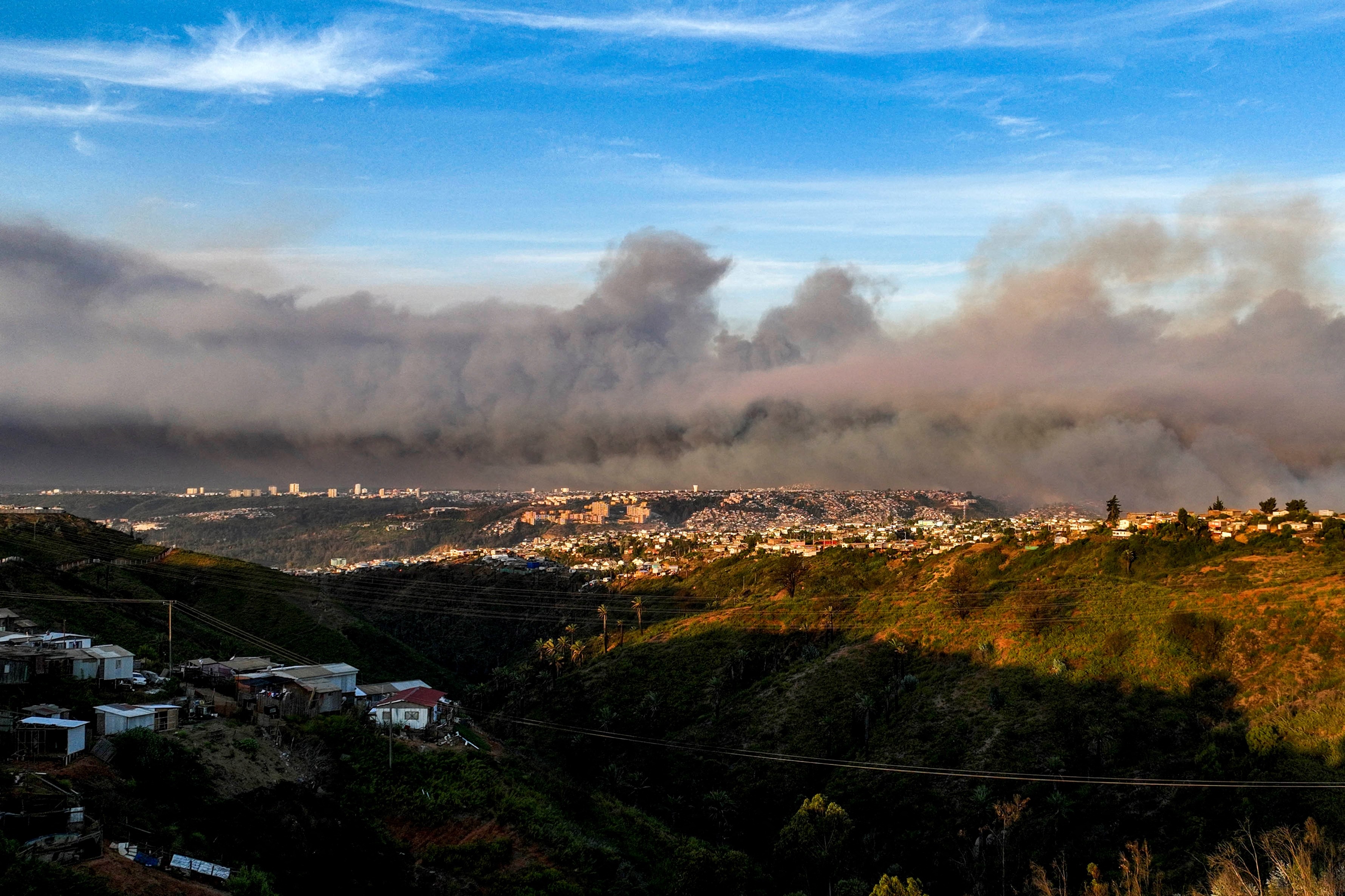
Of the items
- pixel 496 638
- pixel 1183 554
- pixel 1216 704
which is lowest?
pixel 496 638

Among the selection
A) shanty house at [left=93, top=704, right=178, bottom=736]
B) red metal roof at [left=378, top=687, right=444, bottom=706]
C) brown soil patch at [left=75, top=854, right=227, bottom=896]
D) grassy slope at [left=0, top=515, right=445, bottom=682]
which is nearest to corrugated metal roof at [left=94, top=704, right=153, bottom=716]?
shanty house at [left=93, top=704, right=178, bottom=736]

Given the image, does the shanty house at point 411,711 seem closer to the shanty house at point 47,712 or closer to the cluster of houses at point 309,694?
the cluster of houses at point 309,694

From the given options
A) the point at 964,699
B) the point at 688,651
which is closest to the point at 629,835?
the point at 964,699

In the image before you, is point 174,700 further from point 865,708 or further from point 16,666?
point 865,708

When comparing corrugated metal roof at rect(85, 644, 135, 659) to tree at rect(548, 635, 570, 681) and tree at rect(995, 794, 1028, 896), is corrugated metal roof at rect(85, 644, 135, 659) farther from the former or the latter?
tree at rect(995, 794, 1028, 896)

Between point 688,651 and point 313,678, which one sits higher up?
point 313,678

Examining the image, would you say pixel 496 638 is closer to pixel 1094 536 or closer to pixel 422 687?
pixel 422 687

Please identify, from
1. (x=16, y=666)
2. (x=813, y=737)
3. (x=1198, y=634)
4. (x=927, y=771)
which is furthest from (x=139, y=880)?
(x=1198, y=634)
